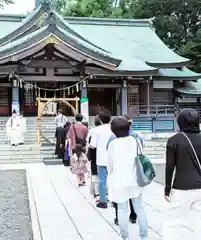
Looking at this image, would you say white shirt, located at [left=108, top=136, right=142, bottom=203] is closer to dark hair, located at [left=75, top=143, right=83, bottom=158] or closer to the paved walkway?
the paved walkway

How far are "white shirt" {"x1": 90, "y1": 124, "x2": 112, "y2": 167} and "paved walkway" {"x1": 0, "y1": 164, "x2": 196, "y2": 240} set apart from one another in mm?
809

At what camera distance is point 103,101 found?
23219 millimetres

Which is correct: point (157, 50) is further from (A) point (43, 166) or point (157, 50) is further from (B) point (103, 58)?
(A) point (43, 166)

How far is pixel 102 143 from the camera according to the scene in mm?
6410

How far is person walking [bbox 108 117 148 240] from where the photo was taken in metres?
4.50

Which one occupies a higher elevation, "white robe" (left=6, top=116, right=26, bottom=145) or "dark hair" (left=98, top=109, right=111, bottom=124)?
"dark hair" (left=98, top=109, right=111, bottom=124)

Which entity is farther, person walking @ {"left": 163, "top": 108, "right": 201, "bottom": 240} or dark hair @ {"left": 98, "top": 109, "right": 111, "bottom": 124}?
dark hair @ {"left": 98, "top": 109, "right": 111, "bottom": 124}

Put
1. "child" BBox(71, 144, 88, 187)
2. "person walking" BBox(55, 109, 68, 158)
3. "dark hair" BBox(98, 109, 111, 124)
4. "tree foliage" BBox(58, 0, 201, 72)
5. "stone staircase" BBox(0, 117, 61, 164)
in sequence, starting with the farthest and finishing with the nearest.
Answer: "tree foliage" BBox(58, 0, 201, 72) → "stone staircase" BBox(0, 117, 61, 164) → "person walking" BBox(55, 109, 68, 158) → "child" BBox(71, 144, 88, 187) → "dark hair" BBox(98, 109, 111, 124)

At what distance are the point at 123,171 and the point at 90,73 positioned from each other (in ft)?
52.0

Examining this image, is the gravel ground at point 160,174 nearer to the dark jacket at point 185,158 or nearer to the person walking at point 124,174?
the person walking at point 124,174

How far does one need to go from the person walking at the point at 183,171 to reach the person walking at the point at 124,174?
587 mm

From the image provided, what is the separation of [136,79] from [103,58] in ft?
9.60

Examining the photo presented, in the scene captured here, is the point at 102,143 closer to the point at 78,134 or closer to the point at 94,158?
the point at 94,158

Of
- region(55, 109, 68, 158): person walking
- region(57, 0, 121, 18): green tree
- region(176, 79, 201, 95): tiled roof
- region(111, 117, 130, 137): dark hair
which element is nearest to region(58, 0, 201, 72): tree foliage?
region(57, 0, 121, 18): green tree
